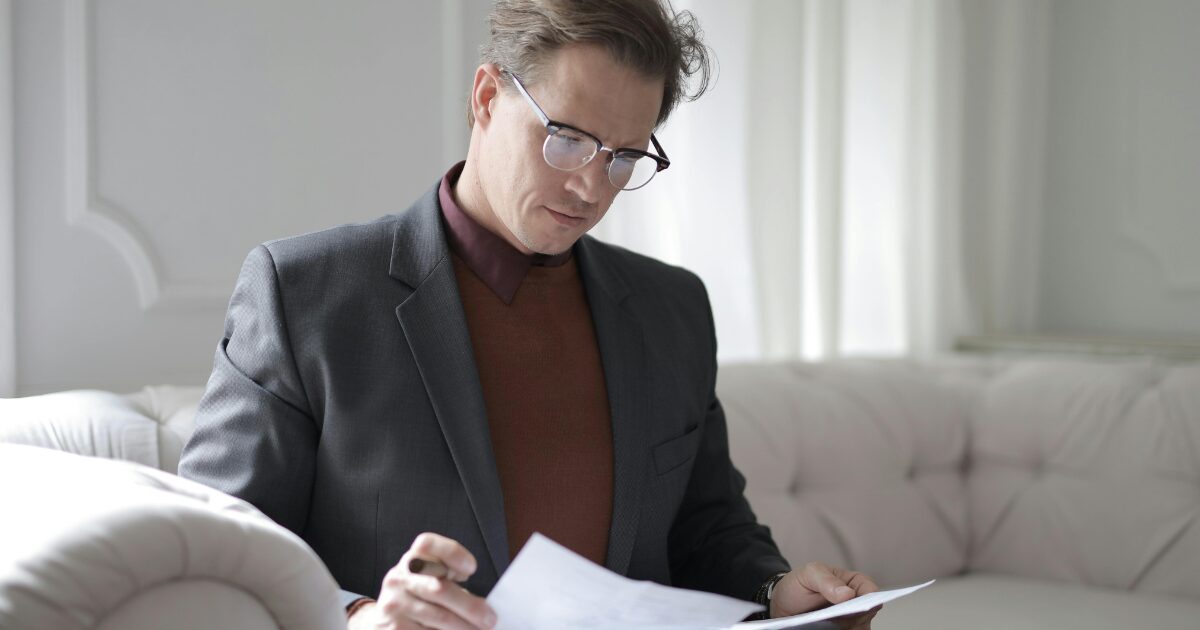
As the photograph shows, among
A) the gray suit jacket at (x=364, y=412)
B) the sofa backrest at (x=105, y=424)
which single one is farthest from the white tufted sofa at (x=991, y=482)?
the sofa backrest at (x=105, y=424)

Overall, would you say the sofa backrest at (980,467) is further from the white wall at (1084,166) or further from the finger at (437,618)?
the finger at (437,618)

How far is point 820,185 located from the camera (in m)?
2.61

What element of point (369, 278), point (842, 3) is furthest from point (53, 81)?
point (842, 3)

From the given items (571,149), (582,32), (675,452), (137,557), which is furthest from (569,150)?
(137,557)

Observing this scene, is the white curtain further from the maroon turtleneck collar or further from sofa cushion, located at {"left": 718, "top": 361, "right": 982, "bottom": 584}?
the maroon turtleneck collar

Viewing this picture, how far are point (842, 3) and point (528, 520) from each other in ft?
5.89

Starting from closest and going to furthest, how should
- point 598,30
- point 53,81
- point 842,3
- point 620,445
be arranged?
1. point 598,30
2. point 620,445
3. point 53,81
4. point 842,3

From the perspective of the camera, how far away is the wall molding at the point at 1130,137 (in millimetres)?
3045

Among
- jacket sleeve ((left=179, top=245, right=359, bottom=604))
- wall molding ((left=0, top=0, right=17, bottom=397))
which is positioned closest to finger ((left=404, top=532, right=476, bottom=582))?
jacket sleeve ((left=179, top=245, right=359, bottom=604))

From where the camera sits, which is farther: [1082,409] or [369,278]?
[1082,409]

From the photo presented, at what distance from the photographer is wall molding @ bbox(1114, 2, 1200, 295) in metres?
3.04

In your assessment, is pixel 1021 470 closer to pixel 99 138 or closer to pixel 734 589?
pixel 734 589

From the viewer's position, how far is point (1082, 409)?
7.32ft

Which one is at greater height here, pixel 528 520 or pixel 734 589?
pixel 528 520
